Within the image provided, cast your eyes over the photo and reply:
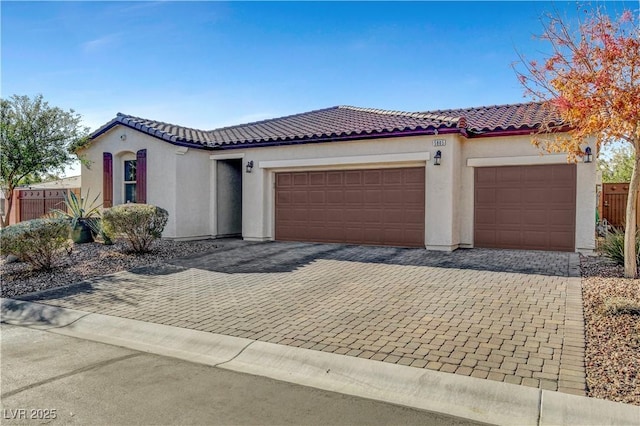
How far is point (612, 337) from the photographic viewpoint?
213 inches

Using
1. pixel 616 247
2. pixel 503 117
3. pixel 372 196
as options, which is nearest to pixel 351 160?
pixel 372 196

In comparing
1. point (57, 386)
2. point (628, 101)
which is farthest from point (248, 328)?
point (628, 101)

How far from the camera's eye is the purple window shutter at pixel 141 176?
1582 cm

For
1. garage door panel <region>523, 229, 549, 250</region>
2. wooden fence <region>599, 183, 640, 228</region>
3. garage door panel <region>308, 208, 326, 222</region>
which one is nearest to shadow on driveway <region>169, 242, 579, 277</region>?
garage door panel <region>523, 229, 549, 250</region>

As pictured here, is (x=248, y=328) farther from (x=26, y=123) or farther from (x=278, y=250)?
(x=26, y=123)

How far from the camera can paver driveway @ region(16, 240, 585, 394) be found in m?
5.10

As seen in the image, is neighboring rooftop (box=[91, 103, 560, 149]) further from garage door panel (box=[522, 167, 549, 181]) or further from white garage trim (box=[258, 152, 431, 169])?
garage door panel (box=[522, 167, 549, 181])

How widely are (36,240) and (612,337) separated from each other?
1071cm

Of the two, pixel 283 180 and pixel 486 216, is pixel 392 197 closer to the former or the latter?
pixel 486 216

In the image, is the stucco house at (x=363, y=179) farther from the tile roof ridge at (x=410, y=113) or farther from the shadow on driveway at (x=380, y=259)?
the shadow on driveway at (x=380, y=259)

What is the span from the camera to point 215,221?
16469mm

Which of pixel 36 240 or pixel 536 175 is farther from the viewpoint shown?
pixel 536 175

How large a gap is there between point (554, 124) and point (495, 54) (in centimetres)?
252

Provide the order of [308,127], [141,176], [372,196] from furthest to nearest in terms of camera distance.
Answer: [308,127]
[141,176]
[372,196]
